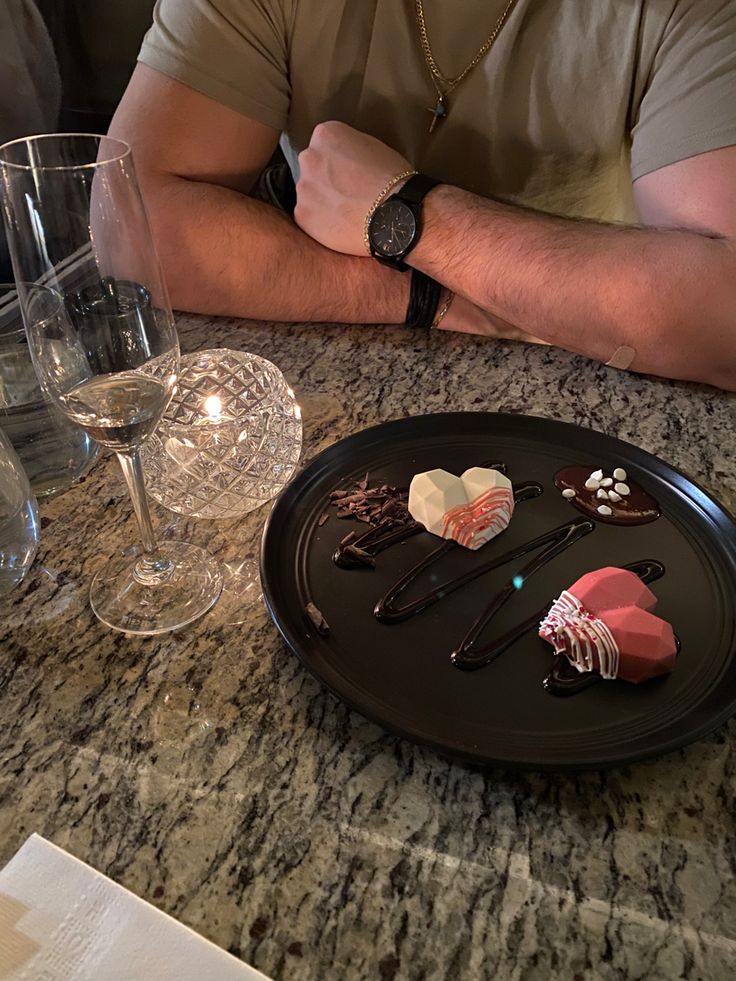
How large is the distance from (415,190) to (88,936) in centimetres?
104

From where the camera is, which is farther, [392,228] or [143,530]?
[392,228]

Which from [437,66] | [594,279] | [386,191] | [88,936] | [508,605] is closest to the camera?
[88,936]

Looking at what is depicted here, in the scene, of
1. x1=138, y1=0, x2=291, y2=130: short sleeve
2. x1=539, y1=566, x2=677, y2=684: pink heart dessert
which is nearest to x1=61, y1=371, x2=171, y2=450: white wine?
x1=539, y1=566, x2=677, y2=684: pink heart dessert

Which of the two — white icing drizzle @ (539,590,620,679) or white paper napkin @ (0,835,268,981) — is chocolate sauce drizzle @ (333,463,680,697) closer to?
white icing drizzle @ (539,590,620,679)

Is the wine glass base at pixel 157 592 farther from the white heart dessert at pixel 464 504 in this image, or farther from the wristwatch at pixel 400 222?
the wristwatch at pixel 400 222

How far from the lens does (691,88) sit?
1.14m

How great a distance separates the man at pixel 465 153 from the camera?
3.58 ft

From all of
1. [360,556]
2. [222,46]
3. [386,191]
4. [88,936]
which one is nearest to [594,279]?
[386,191]

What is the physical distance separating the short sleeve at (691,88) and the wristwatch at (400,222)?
344mm

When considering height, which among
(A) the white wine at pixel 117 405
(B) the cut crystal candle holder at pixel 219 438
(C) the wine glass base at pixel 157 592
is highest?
(A) the white wine at pixel 117 405

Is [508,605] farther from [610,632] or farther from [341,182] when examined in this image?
[341,182]

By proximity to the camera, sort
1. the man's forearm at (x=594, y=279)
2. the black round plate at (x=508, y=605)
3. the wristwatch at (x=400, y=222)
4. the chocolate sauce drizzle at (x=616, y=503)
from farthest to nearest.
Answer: the wristwatch at (x=400, y=222), the man's forearm at (x=594, y=279), the chocolate sauce drizzle at (x=616, y=503), the black round plate at (x=508, y=605)

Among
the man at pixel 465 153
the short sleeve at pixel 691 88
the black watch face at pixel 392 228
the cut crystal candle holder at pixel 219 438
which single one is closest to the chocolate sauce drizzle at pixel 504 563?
the cut crystal candle holder at pixel 219 438

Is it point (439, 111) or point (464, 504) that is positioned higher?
point (439, 111)
